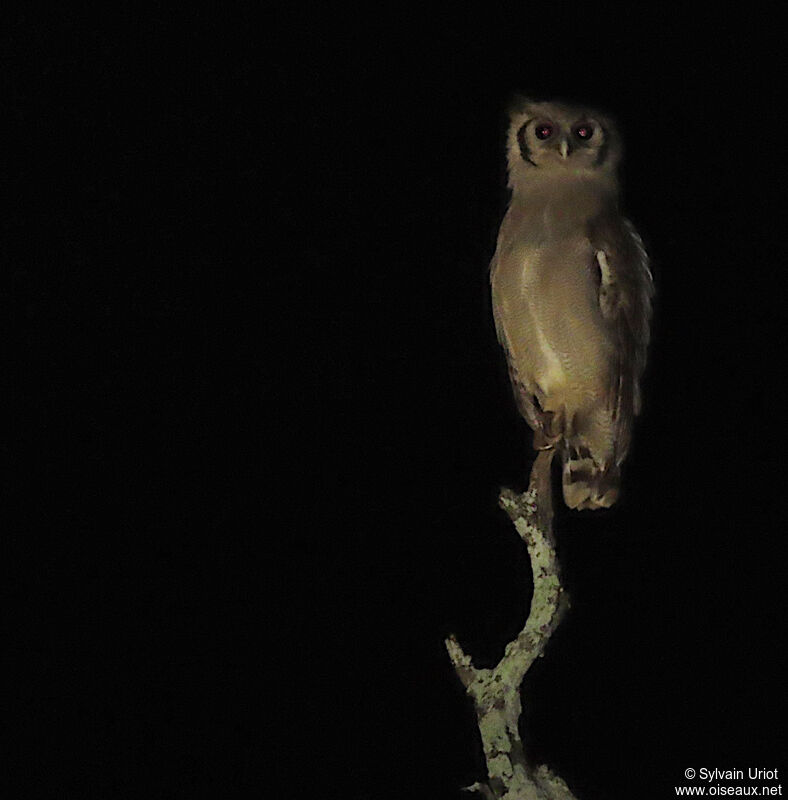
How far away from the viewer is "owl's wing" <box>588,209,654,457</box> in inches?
88.0

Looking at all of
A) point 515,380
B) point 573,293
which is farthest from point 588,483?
point 573,293

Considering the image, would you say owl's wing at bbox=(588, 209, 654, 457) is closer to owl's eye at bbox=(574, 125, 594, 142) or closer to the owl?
the owl

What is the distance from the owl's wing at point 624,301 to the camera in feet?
7.34

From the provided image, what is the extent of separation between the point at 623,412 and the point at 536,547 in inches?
10.6

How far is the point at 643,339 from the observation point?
230cm

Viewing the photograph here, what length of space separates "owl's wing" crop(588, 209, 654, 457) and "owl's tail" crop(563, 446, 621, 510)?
0.16ft

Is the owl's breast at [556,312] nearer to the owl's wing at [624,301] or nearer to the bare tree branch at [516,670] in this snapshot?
the owl's wing at [624,301]

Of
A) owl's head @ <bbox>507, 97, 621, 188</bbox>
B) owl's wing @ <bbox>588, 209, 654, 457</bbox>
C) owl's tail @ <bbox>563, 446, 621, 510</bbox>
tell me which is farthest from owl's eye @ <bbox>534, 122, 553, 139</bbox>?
owl's tail @ <bbox>563, 446, 621, 510</bbox>

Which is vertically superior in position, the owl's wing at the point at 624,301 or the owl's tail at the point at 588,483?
the owl's wing at the point at 624,301

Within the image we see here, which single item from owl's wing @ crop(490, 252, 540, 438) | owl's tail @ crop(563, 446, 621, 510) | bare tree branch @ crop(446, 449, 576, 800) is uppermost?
owl's wing @ crop(490, 252, 540, 438)

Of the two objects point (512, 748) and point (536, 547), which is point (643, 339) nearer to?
point (536, 547)

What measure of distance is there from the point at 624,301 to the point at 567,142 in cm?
28

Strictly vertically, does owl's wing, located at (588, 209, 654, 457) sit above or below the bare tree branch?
above

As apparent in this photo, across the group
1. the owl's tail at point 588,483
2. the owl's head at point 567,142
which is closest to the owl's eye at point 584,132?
the owl's head at point 567,142
